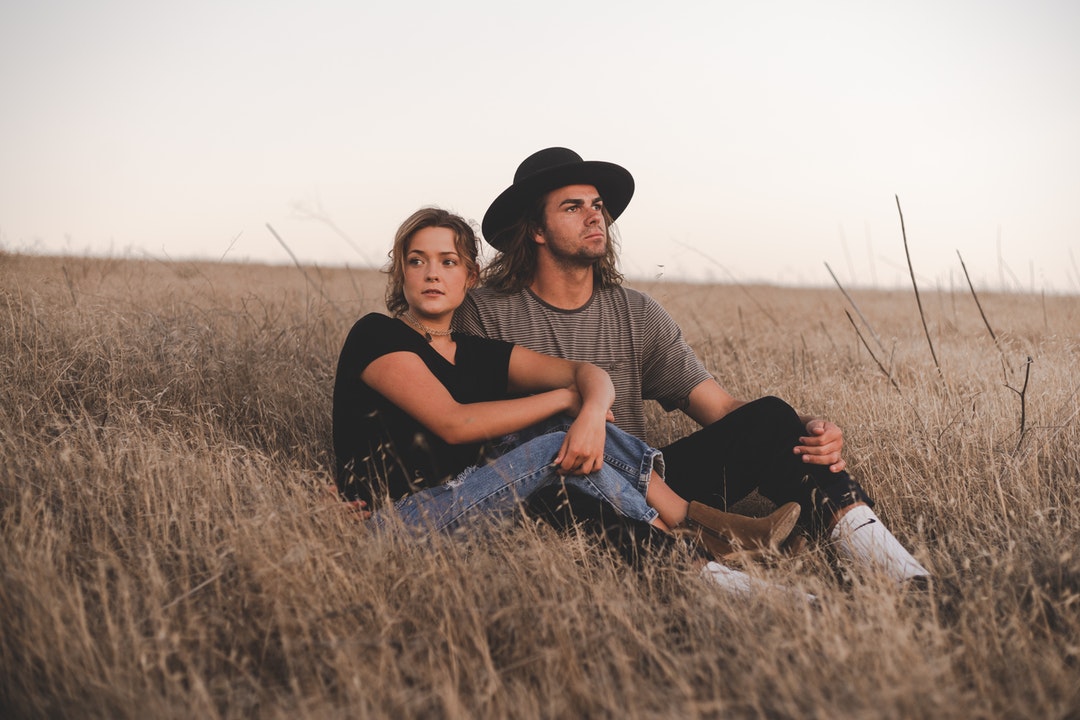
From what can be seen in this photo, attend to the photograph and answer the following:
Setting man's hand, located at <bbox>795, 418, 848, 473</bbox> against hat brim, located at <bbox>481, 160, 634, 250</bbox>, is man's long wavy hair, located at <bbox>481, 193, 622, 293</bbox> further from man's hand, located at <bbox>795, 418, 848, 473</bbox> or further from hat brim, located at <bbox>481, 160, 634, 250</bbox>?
man's hand, located at <bbox>795, 418, 848, 473</bbox>

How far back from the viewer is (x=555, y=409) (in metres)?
3.30

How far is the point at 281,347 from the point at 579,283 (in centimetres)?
235

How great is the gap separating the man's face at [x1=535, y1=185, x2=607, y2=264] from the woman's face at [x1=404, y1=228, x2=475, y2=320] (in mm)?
766

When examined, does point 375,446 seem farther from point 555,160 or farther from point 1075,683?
point 1075,683

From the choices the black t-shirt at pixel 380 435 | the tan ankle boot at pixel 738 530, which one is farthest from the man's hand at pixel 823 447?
the black t-shirt at pixel 380 435

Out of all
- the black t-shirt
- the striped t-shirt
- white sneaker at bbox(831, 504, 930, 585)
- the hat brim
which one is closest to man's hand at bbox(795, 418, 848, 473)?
white sneaker at bbox(831, 504, 930, 585)

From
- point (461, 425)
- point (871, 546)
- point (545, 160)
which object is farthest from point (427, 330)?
point (871, 546)

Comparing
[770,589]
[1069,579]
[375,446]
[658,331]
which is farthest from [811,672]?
[658,331]

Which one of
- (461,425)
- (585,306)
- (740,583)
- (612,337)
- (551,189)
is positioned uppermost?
(551,189)

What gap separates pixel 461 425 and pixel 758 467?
1.34 metres

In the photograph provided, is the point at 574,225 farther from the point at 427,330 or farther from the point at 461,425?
the point at 461,425

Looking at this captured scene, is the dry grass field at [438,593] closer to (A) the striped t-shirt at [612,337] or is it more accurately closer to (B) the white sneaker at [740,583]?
(B) the white sneaker at [740,583]

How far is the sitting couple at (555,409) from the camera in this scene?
303 centimetres

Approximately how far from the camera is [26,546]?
2658mm
